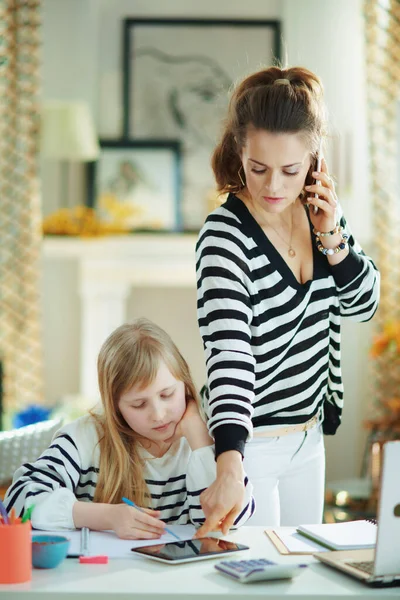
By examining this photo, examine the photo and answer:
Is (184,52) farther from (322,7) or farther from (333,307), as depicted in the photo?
(333,307)

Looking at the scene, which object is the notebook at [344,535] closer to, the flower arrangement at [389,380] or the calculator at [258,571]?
the calculator at [258,571]

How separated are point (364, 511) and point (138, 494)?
8.10 ft

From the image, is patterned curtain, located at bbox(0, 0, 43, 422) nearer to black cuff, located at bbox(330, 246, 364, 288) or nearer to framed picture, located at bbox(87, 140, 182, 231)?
framed picture, located at bbox(87, 140, 182, 231)

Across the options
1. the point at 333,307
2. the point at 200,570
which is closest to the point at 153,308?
the point at 333,307

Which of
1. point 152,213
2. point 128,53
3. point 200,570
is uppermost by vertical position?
point 128,53

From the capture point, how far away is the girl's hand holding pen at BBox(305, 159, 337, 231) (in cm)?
148

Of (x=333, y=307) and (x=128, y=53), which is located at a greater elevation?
(x=128, y=53)

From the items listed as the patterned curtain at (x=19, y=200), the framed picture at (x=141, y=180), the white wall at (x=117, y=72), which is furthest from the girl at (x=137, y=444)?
the white wall at (x=117, y=72)

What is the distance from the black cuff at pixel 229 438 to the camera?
133 centimetres

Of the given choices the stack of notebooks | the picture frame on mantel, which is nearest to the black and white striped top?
the stack of notebooks

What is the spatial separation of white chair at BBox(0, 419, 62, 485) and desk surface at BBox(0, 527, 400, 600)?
27.7 inches

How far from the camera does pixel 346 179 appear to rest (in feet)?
14.8

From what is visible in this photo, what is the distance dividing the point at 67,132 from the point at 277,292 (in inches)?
120

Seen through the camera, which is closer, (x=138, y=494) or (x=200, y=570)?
(x=200, y=570)
